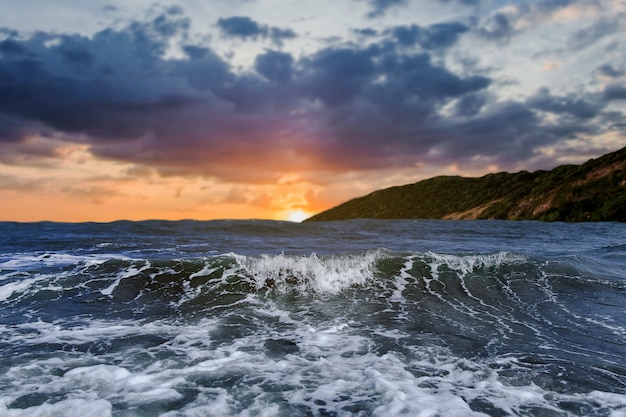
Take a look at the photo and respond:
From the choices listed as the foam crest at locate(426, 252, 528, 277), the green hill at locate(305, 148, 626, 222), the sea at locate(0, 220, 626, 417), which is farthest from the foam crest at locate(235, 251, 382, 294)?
the green hill at locate(305, 148, 626, 222)

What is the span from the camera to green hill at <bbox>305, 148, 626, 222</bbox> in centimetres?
4997

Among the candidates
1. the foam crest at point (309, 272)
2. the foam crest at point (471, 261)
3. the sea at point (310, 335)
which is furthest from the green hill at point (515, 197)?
the foam crest at point (309, 272)

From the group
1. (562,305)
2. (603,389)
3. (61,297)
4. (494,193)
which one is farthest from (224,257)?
(494,193)

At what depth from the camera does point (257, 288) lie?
11945 millimetres

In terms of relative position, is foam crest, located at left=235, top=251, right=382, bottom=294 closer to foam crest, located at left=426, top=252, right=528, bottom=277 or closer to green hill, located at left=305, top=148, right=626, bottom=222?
foam crest, located at left=426, top=252, right=528, bottom=277

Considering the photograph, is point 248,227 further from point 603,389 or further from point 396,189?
point 396,189

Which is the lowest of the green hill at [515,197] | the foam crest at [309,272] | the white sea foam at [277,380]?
the white sea foam at [277,380]

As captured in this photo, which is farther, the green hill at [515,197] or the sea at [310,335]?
the green hill at [515,197]

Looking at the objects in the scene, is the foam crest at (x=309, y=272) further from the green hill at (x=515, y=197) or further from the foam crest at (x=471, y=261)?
the green hill at (x=515, y=197)

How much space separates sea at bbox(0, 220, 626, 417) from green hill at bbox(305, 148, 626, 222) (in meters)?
38.5

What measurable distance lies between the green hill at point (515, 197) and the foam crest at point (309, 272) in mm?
41992

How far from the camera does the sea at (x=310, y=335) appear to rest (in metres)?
5.36

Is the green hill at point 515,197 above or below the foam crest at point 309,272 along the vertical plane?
above

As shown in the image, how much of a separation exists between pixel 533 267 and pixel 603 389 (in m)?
8.97
